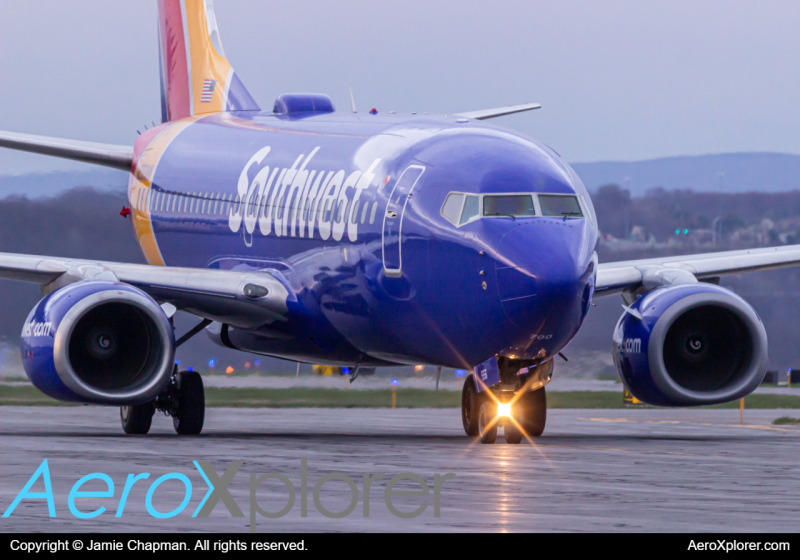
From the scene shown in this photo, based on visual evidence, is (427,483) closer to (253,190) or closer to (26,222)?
(253,190)

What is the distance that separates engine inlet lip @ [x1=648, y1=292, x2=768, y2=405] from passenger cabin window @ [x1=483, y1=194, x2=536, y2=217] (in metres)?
3.47

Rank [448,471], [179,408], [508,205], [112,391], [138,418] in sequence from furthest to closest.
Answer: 1. [179,408]
2. [138,418]
3. [112,391]
4. [508,205]
5. [448,471]

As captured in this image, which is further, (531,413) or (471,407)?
(471,407)

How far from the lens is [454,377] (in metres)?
34.1

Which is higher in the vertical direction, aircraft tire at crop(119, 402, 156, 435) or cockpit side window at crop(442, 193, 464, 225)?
cockpit side window at crop(442, 193, 464, 225)

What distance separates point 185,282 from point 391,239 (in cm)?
356

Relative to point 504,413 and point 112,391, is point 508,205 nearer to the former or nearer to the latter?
point 504,413

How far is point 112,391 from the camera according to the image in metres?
19.2

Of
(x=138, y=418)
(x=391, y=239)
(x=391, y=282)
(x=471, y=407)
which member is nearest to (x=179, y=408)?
(x=138, y=418)

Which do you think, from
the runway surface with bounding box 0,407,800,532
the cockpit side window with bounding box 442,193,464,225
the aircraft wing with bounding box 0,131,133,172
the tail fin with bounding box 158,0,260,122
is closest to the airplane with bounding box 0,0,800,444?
the cockpit side window with bounding box 442,193,464,225

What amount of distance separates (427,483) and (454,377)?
65.6 ft

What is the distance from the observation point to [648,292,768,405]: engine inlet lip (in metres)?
20.4

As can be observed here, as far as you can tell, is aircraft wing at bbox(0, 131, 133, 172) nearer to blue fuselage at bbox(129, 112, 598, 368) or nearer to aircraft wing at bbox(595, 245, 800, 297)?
blue fuselage at bbox(129, 112, 598, 368)

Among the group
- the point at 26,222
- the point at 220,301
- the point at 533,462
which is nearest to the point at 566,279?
the point at 533,462
